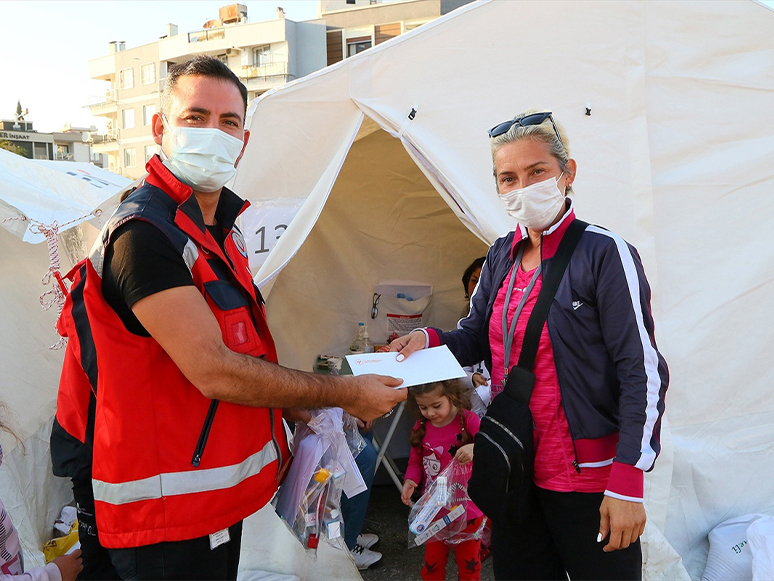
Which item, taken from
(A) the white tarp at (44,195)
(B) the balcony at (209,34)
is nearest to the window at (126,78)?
(B) the balcony at (209,34)

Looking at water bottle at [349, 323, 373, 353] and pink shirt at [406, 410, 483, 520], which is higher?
water bottle at [349, 323, 373, 353]

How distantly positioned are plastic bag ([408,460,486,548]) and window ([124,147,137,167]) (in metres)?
41.7

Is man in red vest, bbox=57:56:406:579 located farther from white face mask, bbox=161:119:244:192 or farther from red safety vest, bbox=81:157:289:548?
white face mask, bbox=161:119:244:192

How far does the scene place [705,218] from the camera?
10.5ft

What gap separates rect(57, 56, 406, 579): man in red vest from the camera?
1493 millimetres

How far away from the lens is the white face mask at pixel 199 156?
1838 millimetres

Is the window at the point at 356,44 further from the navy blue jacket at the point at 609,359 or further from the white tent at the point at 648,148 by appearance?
the navy blue jacket at the point at 609,359

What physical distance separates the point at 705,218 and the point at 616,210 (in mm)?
545

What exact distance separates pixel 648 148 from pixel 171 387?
104 inches

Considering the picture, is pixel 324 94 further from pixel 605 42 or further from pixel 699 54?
pixel 699 54

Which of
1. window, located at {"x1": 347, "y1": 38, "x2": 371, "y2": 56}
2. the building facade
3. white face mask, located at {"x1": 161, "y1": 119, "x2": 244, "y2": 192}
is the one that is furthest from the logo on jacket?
window, located at {"x1": 347, "y1": 38, "x2": 371, "y2": 56}

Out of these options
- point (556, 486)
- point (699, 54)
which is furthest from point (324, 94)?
point (556, 486)

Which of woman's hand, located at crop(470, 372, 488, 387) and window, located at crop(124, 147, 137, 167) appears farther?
window, located at crop(124, 147, 137, 167)

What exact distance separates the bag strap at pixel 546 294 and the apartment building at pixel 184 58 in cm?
2987
